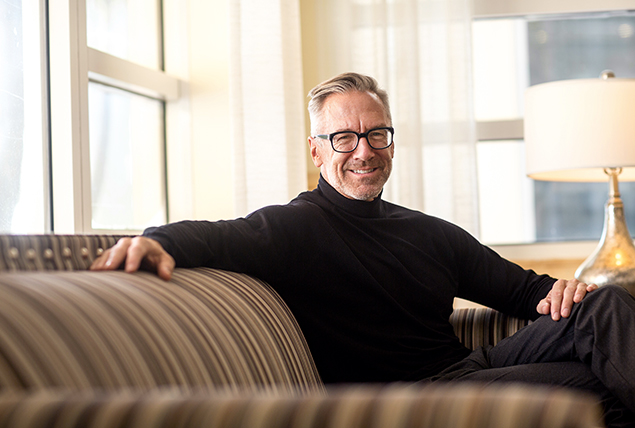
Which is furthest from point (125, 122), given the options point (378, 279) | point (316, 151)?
point (378, 279)

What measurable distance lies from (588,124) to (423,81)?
820mm

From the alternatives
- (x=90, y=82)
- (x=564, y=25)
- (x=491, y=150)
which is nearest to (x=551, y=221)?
(x=491, y=150)

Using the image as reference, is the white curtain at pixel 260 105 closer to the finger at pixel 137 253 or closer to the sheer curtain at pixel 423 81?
the sheer curtain at pixel 423 81

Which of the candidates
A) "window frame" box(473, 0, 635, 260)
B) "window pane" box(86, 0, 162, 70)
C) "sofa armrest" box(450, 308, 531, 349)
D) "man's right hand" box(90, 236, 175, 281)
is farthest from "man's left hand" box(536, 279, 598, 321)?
"window pane" box(86, 0, 162, 70)

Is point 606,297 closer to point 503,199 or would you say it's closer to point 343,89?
point 343,89

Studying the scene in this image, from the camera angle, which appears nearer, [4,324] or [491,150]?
[4,324]

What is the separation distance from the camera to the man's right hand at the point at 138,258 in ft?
3.04

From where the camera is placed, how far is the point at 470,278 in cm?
165

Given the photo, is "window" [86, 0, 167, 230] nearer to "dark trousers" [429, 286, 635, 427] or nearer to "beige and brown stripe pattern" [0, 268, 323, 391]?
"beige and brown stripe pattern" [0, 268, 323, 391]

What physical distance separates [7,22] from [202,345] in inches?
53.4

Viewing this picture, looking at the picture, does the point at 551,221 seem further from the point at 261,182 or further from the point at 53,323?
the point at 53,323

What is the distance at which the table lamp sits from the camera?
187 cm

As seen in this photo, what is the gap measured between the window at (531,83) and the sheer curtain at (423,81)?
1.05ft

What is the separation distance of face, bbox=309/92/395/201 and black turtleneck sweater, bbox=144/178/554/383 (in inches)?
1.4
